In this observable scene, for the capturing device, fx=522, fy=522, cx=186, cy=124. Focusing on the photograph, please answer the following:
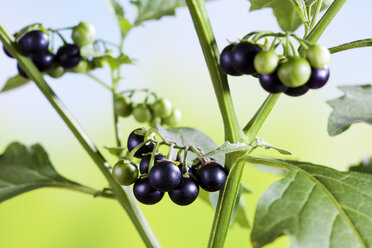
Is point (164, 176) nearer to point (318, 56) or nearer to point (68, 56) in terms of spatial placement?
point (318, 56)

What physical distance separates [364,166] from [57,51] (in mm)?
384

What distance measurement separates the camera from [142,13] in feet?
2.31

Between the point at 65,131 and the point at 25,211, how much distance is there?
0.77 feet

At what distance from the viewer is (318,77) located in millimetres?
390

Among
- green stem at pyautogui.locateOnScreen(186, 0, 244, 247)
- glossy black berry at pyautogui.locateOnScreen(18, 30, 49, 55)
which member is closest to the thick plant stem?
glossy black berry at pyautogui.locateOnScreen(18, 30, 49, 55)

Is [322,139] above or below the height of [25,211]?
below

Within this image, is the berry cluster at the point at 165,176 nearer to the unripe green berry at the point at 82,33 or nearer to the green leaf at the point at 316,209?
→ the green leaf at the point at 316,209

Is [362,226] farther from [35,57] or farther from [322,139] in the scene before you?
[322,139]

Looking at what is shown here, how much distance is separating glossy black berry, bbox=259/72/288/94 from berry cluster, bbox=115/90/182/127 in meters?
0.28

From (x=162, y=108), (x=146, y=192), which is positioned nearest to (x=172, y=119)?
(x=162, y=108)

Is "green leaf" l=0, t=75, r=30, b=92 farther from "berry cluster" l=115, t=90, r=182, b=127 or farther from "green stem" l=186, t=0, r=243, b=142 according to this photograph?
"green stem" l=186, t=0, r=243, b=142

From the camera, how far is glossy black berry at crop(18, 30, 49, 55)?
551 mm

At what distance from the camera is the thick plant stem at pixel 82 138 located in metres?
0.52

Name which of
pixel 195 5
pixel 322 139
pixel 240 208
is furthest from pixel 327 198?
pixel 322 139
